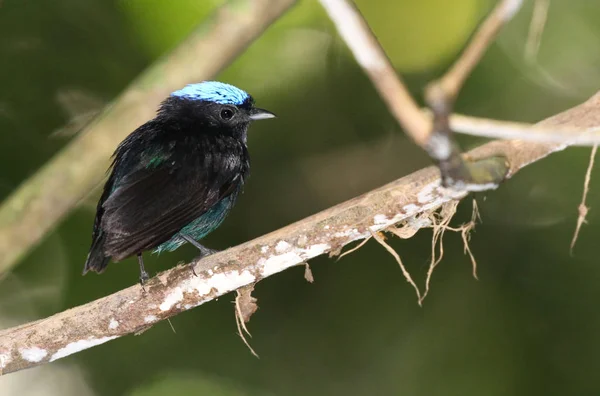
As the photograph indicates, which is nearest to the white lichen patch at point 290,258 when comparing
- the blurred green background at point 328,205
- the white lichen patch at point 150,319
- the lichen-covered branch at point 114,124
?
the white lichen patch at point 150,319

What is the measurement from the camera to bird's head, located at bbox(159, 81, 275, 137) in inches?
193

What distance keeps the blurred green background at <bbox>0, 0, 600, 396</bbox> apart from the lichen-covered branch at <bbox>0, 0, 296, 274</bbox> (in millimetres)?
2007

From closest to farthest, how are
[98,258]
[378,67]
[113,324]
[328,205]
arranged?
[378,67], [113,324], [98,258], [328,205]

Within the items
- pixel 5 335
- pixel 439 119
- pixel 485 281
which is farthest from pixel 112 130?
pixel 485 281

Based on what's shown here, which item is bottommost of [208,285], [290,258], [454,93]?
[454,93]

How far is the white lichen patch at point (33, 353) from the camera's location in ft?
11.9

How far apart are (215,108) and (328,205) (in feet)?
5.40

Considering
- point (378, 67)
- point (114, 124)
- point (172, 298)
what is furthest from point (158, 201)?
point (378, 67)

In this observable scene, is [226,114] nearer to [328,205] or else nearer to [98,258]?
[98,258]

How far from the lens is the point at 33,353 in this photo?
3.62m

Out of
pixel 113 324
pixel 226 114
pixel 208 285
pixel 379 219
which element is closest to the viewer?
pixel 379 219

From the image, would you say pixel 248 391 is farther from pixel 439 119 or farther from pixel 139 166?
pixel 439 119

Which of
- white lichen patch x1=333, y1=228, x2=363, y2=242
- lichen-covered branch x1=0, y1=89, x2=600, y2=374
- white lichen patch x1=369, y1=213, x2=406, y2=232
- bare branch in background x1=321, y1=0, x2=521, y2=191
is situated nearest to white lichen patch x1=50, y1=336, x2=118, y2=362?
lichen-covered branch x1=0, y1=89, x2=600, y2=374

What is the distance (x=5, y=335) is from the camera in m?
3.67
